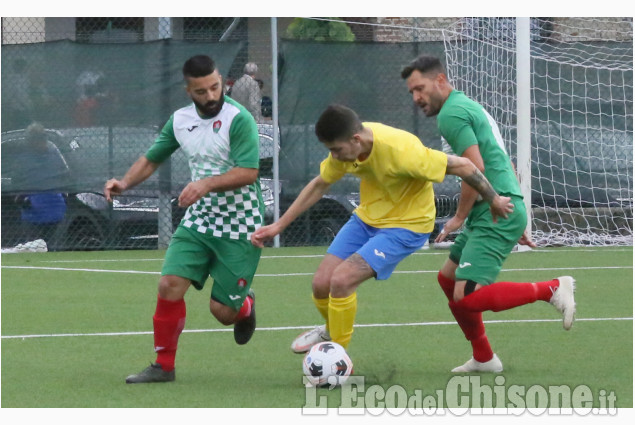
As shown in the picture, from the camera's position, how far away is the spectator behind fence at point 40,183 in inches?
606

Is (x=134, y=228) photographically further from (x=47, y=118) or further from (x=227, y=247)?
(x=227, y=247)

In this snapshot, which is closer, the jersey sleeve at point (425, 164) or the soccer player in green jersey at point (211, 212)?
the jersey sleeve at point (425, 164)

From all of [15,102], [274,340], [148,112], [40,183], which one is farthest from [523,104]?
[274,340]

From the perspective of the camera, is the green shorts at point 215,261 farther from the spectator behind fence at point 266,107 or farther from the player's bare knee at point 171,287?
the spectator behind fence at point 266,107

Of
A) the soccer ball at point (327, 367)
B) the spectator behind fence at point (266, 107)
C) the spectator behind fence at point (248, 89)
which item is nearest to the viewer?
the soccer ball at point (327, 367)

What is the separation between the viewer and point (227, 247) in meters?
7.08

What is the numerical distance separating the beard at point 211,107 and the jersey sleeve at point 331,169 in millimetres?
677

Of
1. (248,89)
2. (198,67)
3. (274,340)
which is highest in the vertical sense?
(248,89)

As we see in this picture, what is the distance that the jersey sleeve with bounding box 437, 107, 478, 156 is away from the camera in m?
6.93

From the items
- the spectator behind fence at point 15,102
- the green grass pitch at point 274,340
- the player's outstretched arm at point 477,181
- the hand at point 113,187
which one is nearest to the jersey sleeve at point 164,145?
the hand at point 113,187

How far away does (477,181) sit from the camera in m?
6.54

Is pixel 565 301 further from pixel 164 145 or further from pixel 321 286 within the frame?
Result: pixel 164 145

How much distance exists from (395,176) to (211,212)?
111 centimetres

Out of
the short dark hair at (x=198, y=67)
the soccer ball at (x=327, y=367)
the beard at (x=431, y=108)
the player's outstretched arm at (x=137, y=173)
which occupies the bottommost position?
the soccer ball at (x=327, y=367)
